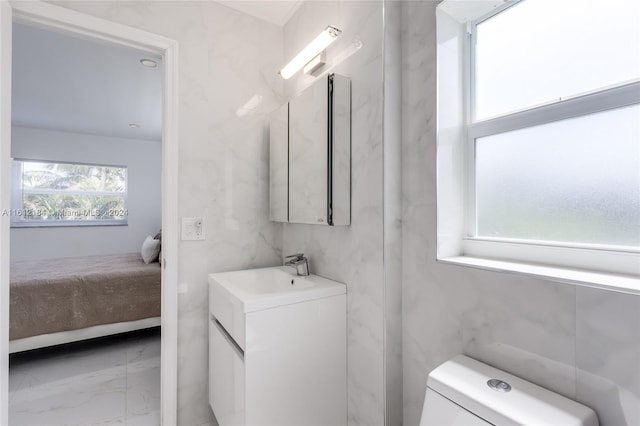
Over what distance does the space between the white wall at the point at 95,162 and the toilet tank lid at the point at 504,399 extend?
5.01 meters

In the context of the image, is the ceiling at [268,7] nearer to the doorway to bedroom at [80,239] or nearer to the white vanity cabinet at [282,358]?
the doorway to bedroom at [80,239]

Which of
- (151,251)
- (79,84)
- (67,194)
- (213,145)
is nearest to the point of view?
(213,145)

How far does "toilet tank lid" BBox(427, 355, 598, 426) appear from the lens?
Answer: 706mm

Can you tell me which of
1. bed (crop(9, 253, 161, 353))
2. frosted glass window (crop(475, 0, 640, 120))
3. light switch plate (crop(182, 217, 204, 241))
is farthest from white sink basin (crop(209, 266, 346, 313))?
bed (crop(9, 253, 161, 353))

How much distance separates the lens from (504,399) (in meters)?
0.77

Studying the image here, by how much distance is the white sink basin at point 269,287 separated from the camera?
3.97 ft

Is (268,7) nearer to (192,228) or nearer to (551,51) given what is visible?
(192,228)

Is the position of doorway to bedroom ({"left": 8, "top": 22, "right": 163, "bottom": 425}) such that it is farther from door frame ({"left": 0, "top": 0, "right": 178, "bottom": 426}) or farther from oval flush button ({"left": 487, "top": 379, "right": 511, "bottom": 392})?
oval flush button ({"left": 487, "top": 379, "right": 511, "bottom": 392})

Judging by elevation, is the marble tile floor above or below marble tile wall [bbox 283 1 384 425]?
below

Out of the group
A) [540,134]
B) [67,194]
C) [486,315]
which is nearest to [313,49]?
[540,134]

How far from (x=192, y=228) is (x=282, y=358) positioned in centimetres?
84

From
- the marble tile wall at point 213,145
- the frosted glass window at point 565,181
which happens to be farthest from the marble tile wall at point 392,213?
the marble tile wall at point 213,145

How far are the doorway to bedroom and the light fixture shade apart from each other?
752 mm

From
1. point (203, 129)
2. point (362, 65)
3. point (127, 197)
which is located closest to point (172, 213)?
point (203, 129)
